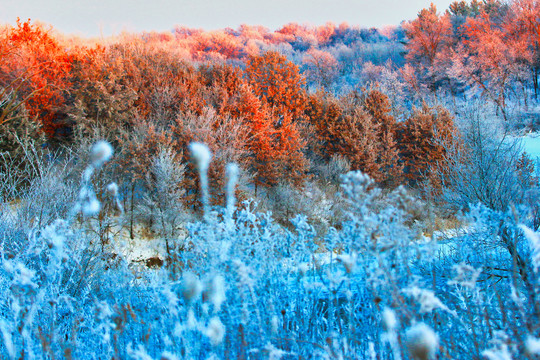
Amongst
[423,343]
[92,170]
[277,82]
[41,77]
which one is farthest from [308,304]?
[41,77]

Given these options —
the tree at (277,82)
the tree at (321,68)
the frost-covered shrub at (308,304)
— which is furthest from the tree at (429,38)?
the frost-covered shrub at (308,304)

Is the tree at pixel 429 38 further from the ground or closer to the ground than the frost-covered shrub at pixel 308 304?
further from the ground

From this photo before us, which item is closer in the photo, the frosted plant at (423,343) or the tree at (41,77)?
the frosted plant at (423,343)

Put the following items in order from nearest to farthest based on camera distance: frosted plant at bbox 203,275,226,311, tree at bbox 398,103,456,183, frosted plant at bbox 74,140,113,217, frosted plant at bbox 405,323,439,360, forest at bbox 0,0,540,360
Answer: frosted plant at bbox 405,323,439,360 → frosted plant at bbox 203,275,226,311 → forest at bbox 0,0,540,360 → frosted plant at bbox 74,140,113,217 → tree at bbox 398,103,456,183

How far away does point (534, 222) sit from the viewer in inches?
283

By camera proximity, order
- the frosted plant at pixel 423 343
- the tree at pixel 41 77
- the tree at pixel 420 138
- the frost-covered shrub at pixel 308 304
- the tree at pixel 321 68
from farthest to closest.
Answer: the tree at pixel 321 68 → the tree at pixel 420 138 → the tree at pixel 41 77 → the frost-covered shrub at pixel 308 304 → the frosted plant at pixel 423 343

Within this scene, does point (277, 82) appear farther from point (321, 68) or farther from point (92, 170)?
point (321, 68)

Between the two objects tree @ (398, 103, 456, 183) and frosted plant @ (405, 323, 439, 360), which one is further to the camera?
tree @ (398, 103, 456, 183)

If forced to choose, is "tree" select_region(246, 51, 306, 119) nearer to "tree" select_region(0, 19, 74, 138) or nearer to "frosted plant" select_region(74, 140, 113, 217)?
"tree" select_region(0, 19, 74, 138)

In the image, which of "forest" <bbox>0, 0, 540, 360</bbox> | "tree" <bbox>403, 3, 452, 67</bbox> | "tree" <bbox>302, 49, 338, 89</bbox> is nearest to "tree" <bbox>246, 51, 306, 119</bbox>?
"forest" <bbox>0, 0, 540, 360</bbox>

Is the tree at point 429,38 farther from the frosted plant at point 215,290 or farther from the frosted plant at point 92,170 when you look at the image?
the frosted plant at point 215,290

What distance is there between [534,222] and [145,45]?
25974 millimetres

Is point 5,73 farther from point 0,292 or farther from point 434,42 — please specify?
point 434,42

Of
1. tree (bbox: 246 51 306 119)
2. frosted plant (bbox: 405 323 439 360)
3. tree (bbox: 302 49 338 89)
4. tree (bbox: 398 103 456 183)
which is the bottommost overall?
tree (bbox: 398 103 456 183)
